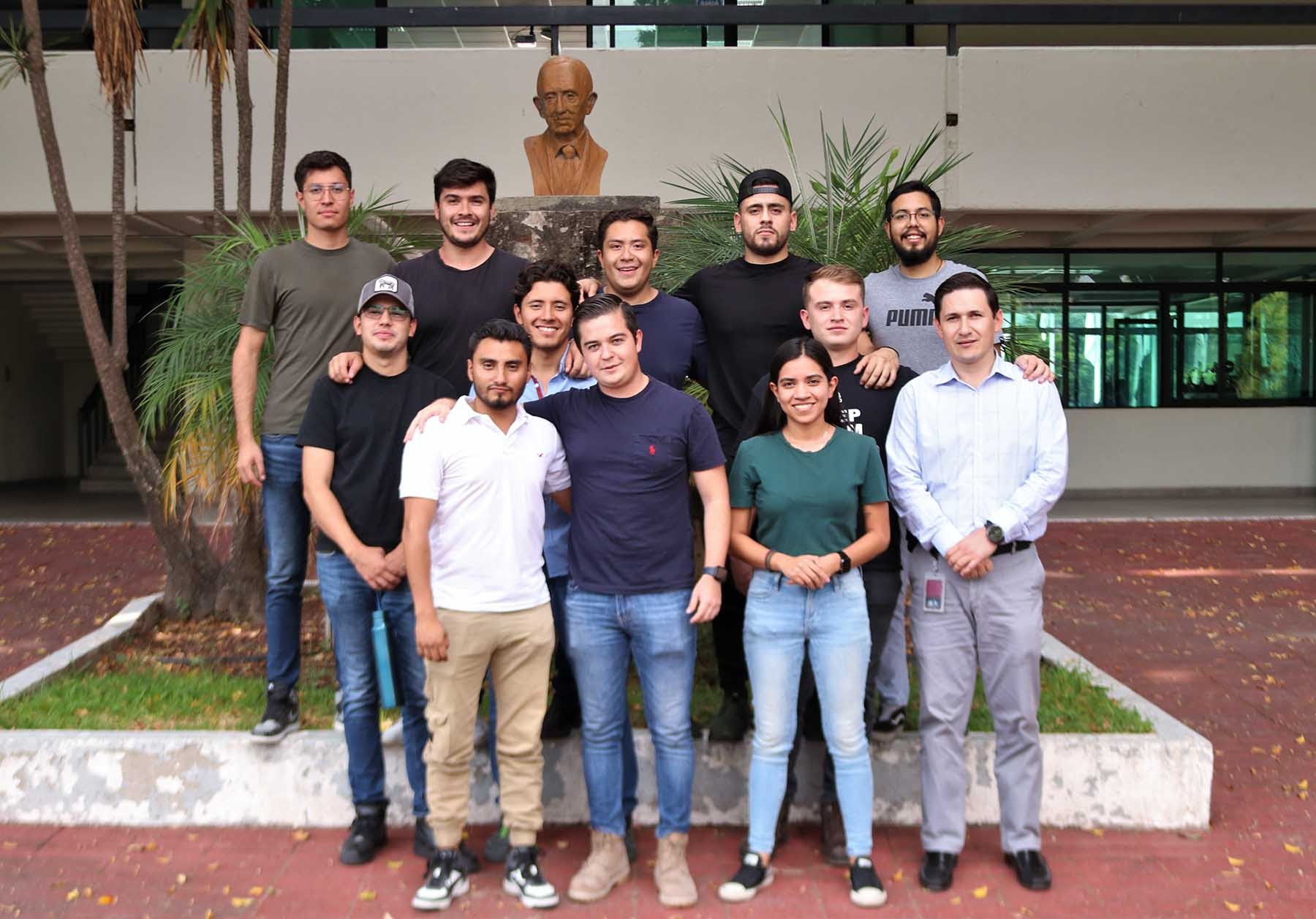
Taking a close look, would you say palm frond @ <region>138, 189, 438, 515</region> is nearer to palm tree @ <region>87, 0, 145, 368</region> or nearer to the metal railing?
palm tree @ <region>87, 0, 145, 368</region>

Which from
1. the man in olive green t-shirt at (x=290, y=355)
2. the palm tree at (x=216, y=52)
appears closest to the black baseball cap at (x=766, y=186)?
the man in olive green t-shirt at (x=290, y=355)

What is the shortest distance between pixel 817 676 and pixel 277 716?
182 centimetres

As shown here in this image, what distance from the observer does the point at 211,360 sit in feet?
18.2

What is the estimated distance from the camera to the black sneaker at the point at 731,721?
153 inches

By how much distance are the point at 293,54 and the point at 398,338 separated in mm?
7909

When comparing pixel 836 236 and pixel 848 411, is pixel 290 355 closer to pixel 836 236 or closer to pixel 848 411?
pixel 848 411

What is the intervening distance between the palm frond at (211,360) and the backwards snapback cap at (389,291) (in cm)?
204

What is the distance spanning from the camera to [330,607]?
3551mm

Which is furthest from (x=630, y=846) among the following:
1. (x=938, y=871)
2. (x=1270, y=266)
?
(x=1270, y=266)

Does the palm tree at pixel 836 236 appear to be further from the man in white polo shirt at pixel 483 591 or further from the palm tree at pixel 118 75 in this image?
the palm tree at pixel 118 75

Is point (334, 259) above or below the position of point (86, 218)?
below

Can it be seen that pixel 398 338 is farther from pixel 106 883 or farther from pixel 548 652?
pixel 106 883

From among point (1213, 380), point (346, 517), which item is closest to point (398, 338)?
point (346, 517)

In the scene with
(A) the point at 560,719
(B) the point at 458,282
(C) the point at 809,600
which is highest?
(B) the point at 458,282
